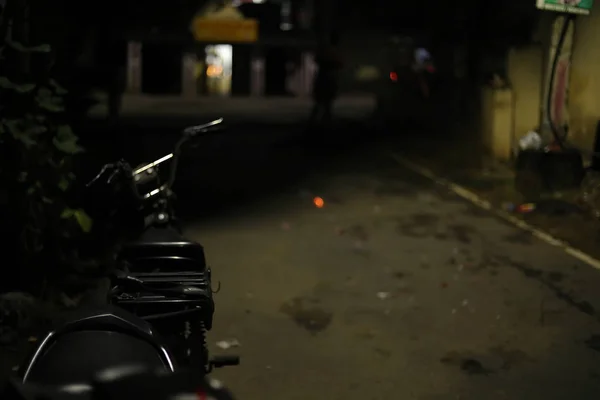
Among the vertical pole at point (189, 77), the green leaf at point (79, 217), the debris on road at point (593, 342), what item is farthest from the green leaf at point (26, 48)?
the vertical pole at point (189, 77)

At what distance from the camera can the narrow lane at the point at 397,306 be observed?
5645 mm

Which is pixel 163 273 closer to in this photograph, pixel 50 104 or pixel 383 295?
pixel 50 104

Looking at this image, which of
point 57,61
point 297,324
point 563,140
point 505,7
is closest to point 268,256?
point 297,324

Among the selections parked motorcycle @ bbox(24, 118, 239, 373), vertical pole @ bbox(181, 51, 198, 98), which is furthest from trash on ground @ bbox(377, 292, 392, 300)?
vertical pole @ bbox(181, 51, 198, 98)

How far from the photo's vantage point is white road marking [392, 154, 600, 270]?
9.32 m

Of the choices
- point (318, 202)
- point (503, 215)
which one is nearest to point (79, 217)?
point (318, 202)

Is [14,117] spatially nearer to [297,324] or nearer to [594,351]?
[297,324]

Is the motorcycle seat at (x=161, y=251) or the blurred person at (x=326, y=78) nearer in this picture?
the motorcycle seat at (x=161, y=251)

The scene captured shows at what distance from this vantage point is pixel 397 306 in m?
7.42

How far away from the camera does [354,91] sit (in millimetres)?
50688

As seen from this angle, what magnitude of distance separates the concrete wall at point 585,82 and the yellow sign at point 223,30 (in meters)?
30.5

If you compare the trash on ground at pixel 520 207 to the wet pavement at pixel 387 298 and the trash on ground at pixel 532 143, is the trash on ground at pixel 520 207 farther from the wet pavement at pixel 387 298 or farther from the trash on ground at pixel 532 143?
the trash on ground at pixel 532 143

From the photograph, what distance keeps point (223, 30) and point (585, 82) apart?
31.2 m

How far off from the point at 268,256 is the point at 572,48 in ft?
25.4
